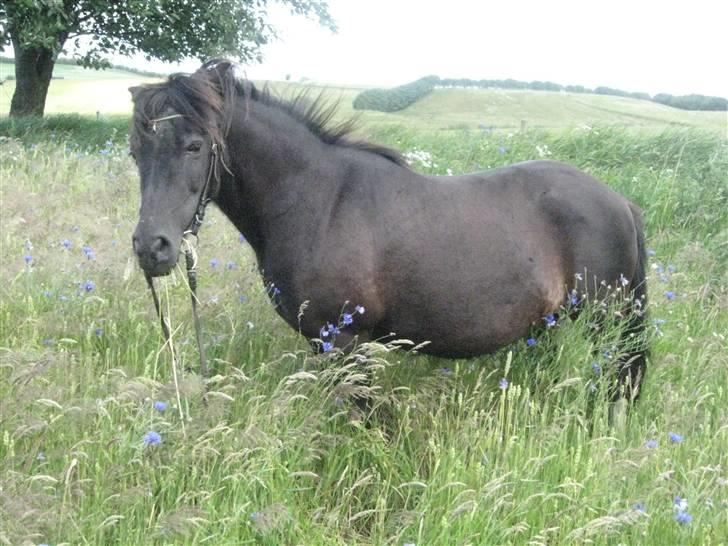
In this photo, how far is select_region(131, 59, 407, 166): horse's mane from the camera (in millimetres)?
3340

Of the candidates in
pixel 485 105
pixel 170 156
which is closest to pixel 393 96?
pixel 485 105

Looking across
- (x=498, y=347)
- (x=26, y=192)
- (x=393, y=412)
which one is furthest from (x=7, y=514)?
(x=26, y=192)

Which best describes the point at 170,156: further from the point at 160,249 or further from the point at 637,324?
the point at 637,324

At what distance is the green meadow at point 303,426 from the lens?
2820mm

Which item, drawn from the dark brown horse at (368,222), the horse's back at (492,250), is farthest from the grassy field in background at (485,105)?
the dark brown horse at (368,222)

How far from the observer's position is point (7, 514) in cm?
244

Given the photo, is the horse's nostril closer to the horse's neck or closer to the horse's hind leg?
the horse's neck

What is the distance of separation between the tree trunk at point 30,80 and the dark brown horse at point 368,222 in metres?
17.0

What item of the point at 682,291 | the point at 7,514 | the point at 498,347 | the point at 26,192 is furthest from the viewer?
the point at 26,192

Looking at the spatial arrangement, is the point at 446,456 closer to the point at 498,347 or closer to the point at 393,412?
the point at 393,412

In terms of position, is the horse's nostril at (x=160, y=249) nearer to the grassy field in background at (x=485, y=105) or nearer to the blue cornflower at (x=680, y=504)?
the blue cornflower at (x=680, y=504)

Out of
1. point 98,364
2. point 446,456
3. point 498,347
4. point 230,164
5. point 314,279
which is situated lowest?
point 98,364

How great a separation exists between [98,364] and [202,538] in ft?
6.30

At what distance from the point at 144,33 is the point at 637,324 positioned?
16192 mm
